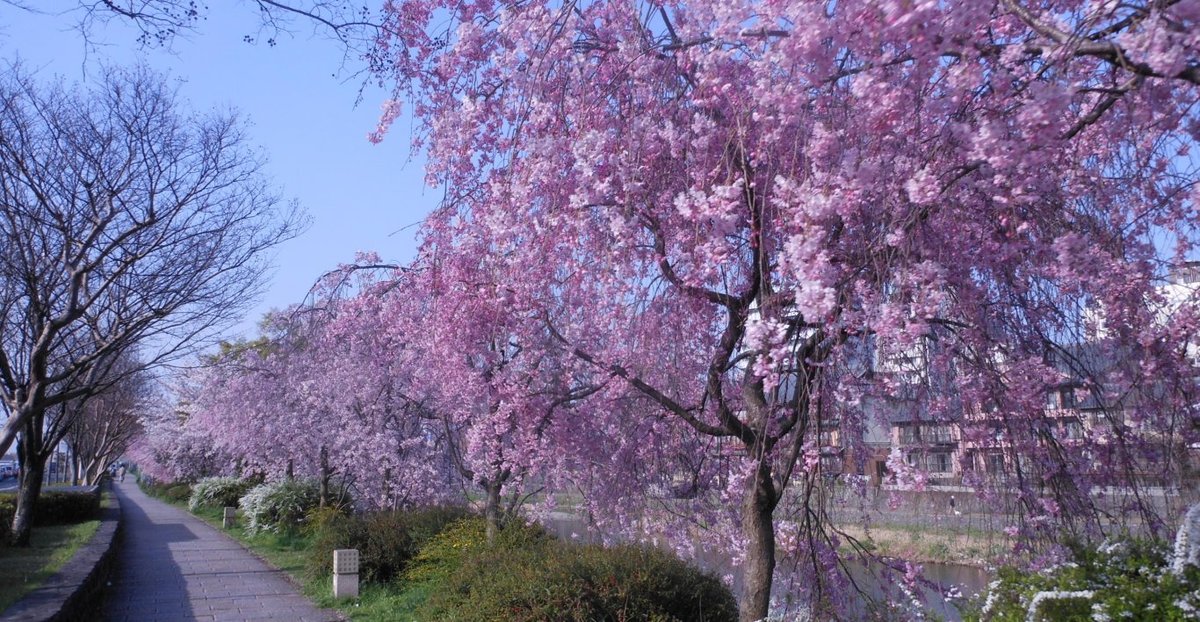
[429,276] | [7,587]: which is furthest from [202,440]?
[429,276]

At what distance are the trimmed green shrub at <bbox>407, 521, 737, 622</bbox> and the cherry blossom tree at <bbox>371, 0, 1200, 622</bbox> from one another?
3.45ft

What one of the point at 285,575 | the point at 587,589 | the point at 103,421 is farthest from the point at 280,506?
the point at 103,421

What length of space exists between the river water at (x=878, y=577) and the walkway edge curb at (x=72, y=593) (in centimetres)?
492

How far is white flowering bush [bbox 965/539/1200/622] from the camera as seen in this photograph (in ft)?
10.9

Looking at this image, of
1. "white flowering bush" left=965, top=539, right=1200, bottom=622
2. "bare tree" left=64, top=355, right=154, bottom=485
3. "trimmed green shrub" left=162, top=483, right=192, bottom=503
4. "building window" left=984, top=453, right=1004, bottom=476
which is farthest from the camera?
"trimmed green shrub" left=162, top=483, right=192, bottom=503

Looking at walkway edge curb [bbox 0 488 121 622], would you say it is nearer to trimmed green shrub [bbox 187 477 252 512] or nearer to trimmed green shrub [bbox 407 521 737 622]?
trimmed green shrub [bbox 407 521 737 622]

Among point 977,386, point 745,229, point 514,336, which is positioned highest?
point 745,229

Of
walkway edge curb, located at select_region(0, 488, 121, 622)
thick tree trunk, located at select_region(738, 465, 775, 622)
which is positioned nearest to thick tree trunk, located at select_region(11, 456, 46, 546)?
walkway edge curb, located at select_region(0, 488, 121, 622)

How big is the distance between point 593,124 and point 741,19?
3.63 ft

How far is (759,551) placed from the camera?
6059 mm

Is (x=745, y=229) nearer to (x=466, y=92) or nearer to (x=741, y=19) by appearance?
(x=741, y=19)

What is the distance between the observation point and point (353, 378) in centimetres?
1612

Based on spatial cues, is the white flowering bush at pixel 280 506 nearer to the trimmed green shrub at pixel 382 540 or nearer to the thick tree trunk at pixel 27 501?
the thick tree trunk at pixel 27 501

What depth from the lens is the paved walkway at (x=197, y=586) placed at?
11140mm
